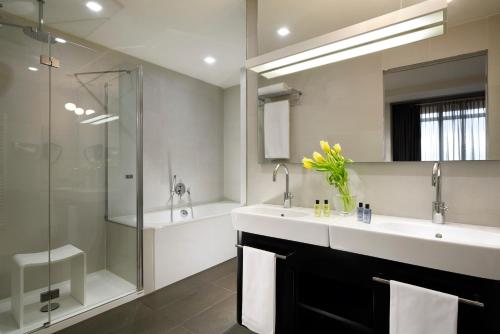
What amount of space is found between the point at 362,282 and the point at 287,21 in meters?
1.88

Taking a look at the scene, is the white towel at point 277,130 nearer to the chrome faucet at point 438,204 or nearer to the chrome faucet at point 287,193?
the chrome faucet at point 287,193

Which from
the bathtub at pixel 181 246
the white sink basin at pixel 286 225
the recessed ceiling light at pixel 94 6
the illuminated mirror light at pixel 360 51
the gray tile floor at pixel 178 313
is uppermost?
the recessed ceiling light at pixel 94 6

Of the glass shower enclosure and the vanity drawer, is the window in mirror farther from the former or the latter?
the glass shower enclosure

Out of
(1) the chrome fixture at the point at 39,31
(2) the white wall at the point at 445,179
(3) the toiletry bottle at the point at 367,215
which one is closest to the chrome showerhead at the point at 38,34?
(1) the chrome fixture at the point at 39,31

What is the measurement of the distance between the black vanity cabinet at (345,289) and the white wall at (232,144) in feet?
7.38

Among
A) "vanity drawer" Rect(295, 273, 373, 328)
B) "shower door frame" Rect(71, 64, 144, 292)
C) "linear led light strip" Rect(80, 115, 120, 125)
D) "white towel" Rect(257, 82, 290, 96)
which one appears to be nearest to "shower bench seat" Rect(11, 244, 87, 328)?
"shower door frame" Rect(71, 64, 144, 292)

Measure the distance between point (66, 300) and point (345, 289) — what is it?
7.35 feet

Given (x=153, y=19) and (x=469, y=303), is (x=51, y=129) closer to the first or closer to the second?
(x=153, y=19)

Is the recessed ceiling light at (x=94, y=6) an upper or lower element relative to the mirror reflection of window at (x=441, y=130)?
upper

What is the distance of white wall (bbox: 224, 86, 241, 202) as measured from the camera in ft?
12.9

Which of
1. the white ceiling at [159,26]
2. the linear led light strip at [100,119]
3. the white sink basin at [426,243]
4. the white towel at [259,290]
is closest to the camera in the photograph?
the white sink basin at [426,243]

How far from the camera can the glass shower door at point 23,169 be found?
2.01 metres

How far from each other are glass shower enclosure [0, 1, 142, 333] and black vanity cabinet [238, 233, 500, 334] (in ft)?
4.94

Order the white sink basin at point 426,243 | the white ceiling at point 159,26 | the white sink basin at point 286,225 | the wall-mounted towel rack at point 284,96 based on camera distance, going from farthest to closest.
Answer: the white ceiling at point 159,26, the wall-mounted towel rack at point 284,96, the white sink basin at point 286,225, the white sink basin at point 426,243
